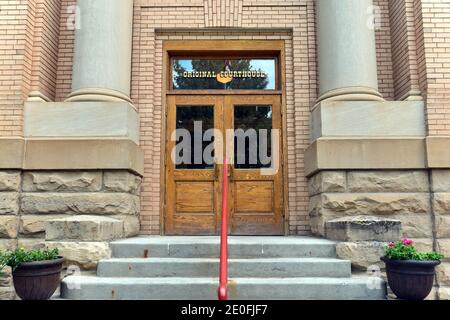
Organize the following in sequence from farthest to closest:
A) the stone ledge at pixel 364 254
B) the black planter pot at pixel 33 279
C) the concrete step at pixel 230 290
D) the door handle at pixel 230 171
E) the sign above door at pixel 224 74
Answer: the sign above door at pixel 224 74, the door handle at pixel 230 171, the stone ledge at pixel 364 254, the concrete step at pixel 230 290, the black planter pot at pixel 33 279

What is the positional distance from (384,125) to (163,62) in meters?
3.95

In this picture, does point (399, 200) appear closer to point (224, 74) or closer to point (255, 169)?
point (255, 169)

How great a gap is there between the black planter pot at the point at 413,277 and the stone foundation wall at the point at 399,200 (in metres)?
1.36

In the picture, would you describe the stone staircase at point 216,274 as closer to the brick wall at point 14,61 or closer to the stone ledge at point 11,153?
the stone ledge at point 11,153

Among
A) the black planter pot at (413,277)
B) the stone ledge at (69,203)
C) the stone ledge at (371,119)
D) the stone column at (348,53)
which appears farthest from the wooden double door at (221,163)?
the black planter pot at (413,277)

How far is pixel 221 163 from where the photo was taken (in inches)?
296

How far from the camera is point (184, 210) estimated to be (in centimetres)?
747

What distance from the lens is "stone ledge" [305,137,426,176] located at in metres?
6.15

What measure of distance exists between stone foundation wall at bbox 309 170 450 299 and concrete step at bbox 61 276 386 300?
4.08ft

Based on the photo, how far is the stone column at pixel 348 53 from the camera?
6.72m

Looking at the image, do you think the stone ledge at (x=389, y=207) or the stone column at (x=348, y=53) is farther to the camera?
the stone column at (x=348, y=53)

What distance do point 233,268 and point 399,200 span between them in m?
2.61

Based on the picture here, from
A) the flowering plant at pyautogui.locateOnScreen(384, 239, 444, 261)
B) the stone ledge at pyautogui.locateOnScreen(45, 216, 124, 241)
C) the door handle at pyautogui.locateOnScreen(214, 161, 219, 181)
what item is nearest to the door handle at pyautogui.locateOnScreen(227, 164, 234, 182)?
the door handle at pyautogui.locateOnScreen(214, 161, 219, 181)

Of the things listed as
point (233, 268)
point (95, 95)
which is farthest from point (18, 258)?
point (95, 95)
